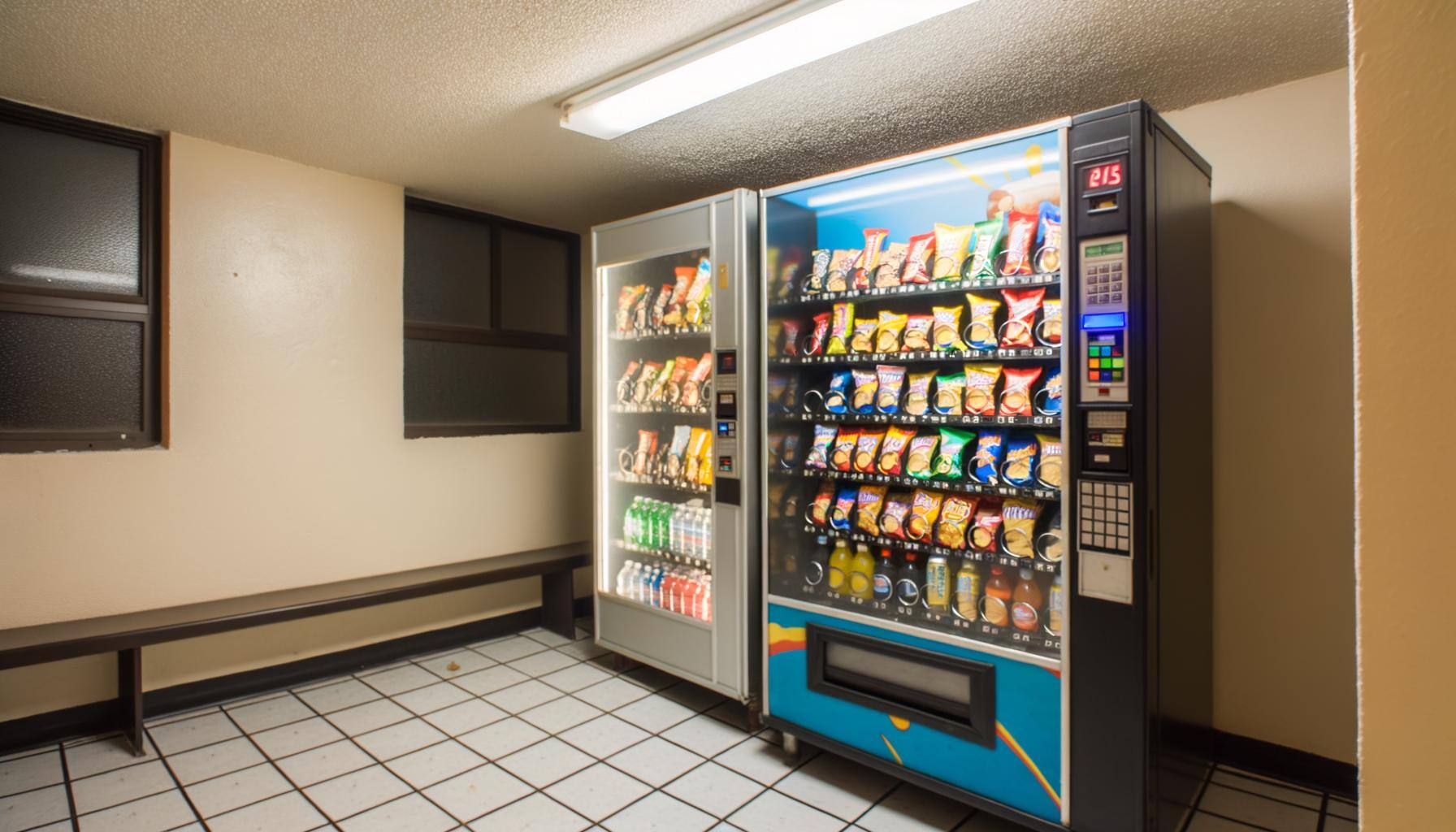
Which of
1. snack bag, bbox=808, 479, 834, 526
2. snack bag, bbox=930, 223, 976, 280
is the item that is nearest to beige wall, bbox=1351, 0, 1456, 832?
snack bag, bbox=930, 223, 976, 280

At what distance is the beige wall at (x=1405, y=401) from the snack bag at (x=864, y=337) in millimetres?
2092

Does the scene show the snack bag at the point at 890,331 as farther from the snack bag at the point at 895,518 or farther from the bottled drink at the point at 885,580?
the bottled drink at the point at 885,580

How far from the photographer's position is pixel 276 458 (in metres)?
3.49

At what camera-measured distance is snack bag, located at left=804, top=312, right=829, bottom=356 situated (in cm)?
291

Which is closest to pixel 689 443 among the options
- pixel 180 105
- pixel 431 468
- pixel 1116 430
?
pixel 431 468

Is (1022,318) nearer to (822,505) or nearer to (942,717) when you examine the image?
→ (822,505)

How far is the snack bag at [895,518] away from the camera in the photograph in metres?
2.64

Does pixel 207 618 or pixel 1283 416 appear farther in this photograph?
pixel 207 618

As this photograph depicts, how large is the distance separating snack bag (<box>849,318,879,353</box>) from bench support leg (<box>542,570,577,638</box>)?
2.40 meters

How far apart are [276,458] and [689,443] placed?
2.04 metres

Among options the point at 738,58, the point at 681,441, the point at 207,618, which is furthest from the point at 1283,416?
the point at 207,618

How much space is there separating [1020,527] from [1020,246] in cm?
94

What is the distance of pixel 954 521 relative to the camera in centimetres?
251

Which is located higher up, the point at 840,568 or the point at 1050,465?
the point at 1050,465
